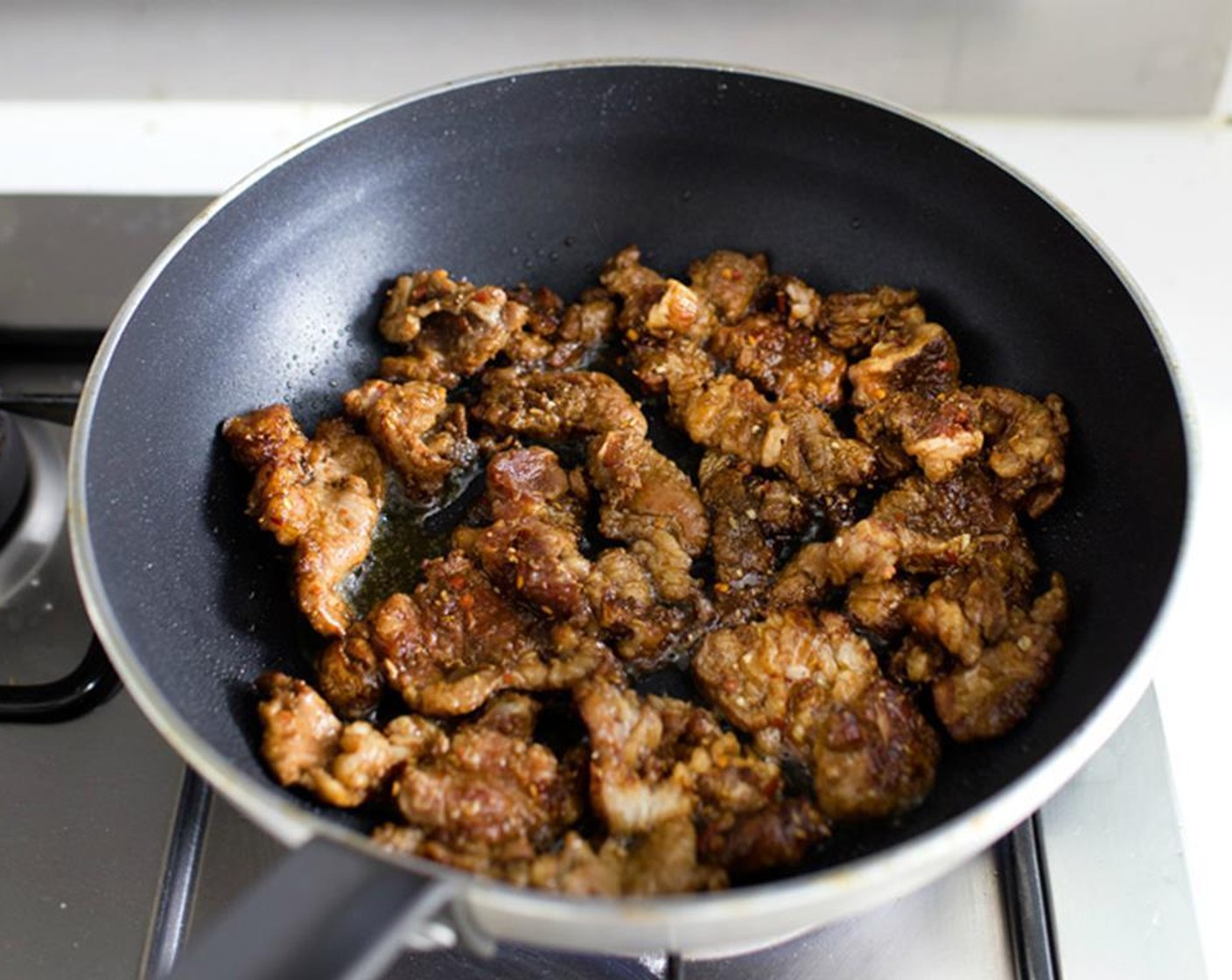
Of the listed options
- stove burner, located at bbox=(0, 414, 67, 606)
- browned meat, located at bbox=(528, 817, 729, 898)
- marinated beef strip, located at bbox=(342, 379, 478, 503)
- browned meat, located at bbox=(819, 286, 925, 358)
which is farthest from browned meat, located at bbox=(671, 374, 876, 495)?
stove burner, located at bbox=(0, 414, 67, 606)

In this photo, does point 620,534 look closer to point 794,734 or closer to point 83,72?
point 794,734

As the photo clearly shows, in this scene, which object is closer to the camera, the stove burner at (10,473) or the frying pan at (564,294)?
the frying pan at (564,294)

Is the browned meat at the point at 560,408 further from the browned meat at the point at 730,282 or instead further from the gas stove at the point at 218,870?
the gas stove at the point at 218,870

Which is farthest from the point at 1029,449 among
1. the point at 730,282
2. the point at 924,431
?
the point at 730,282

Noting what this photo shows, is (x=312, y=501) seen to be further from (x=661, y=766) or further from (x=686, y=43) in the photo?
(x=686, y=43)

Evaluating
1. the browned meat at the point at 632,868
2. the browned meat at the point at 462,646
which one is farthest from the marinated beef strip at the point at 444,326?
the browned meat at the point at 632,868

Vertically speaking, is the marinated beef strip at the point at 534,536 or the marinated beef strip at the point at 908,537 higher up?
the marinated beef strip at the point at 908,537

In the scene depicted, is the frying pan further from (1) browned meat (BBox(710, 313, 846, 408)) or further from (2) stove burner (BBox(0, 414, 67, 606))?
(2) stove burner (BBox(0, 414, 67, 606))
